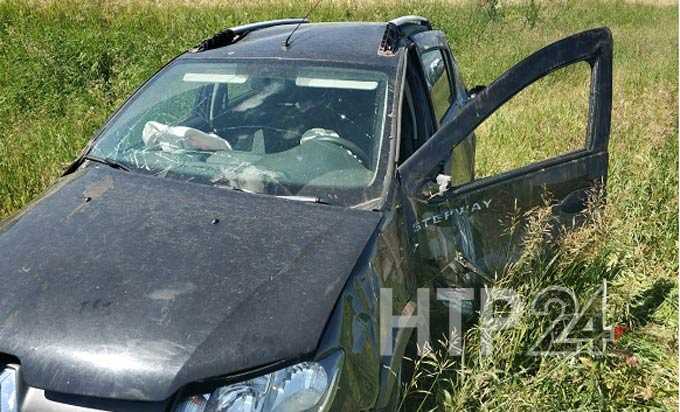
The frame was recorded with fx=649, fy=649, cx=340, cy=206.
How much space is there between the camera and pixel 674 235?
448cm

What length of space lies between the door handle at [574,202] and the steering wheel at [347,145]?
1.22 m

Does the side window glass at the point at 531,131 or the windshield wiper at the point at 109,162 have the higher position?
the windshield wiper at the point at 109,162

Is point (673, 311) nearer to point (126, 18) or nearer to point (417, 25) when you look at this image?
point (417, 25)

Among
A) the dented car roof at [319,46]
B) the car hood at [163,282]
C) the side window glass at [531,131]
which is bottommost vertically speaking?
the side window glass at [531,131]

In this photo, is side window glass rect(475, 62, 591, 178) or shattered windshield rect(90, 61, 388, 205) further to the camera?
side window glass rect(475, 62, 591, 178)

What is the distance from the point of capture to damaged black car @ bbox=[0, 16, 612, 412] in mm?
1766

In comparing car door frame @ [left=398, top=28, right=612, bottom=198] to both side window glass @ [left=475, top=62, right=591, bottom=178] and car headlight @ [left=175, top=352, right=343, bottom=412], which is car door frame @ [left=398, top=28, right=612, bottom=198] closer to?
car headlight @ [left=175, top=352, right=343, bottom=412]

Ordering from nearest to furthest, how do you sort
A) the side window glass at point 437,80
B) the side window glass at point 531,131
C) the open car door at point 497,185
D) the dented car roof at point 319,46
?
the open car door at point 497,185
the dented car roof at point 319,46
the side window glass at point 437,80
the side window glass at point 531,131

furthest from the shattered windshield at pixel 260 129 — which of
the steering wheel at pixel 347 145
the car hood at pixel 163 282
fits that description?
the car hood at pixel 163 282

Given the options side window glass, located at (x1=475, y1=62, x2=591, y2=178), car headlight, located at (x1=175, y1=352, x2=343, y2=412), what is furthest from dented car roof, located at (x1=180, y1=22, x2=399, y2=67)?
side window glass, located at (x1=475, y1=62, x2=591, y2=178)

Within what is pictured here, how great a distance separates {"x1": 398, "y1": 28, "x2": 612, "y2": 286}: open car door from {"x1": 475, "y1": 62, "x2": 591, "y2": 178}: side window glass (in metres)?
1.80

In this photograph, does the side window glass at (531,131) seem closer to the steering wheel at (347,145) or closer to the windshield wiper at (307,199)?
the steering wheel at (347,145)

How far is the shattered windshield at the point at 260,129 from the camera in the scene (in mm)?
2711

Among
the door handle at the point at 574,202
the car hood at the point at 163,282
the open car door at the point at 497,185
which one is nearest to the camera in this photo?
the car hood at the point at 163,282
